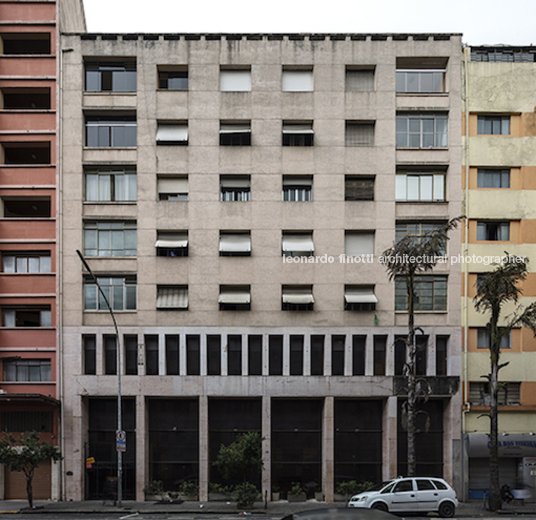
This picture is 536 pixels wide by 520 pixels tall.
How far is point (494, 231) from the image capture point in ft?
98.4

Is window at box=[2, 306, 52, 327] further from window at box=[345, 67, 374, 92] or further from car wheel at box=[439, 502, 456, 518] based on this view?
car wheel at box=[439, 502, 456, 518]

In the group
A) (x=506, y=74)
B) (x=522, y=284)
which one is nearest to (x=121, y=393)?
(x=522, y=284)

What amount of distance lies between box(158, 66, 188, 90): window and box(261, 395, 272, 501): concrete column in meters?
19.1

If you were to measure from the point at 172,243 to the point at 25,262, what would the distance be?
29.1 feet

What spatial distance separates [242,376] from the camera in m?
28.8

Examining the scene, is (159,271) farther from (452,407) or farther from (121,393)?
(452,407)

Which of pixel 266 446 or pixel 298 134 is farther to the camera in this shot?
pixel 298 134

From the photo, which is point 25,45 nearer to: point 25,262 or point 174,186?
point 174,186

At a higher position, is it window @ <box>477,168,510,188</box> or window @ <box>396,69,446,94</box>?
window @ <box>396,69,446,94</box>

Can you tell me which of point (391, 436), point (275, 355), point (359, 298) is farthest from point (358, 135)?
point (391, 436)

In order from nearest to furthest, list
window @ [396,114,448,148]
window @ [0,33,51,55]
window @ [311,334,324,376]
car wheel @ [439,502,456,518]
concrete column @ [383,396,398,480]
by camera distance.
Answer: car wheel @ [439,502,456,518] → concrete column @ [383,396,398,480] → window @ [311,334,324,376] → window @ [396,114,448,148] → window @ [0,33,51,55]

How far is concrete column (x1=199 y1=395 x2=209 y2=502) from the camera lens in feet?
91.6

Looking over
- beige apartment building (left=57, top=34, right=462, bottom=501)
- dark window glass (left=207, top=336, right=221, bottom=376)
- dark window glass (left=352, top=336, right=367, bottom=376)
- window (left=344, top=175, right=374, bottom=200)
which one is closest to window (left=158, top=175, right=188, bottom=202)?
beige apartment building (left=57, top=34, right=462, bottom=501)

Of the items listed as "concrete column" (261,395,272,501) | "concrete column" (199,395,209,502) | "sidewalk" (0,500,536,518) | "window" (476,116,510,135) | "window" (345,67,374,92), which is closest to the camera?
"sidewalk" (0,500,536,518)
